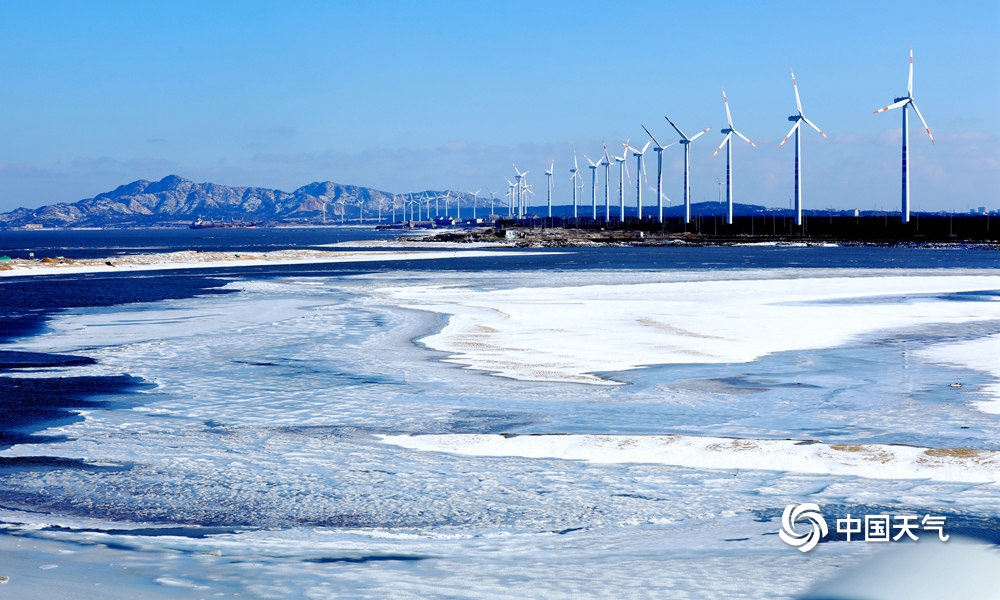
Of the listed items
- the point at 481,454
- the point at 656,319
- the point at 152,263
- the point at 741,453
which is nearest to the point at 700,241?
the point at 152,263

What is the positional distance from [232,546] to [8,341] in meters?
21.1

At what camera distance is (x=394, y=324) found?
101 feet

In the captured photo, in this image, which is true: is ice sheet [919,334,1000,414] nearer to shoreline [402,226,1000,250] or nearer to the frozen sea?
the frozen sea

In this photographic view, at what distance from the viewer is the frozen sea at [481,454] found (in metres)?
8.69

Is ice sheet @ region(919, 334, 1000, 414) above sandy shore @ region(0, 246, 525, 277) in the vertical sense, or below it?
below

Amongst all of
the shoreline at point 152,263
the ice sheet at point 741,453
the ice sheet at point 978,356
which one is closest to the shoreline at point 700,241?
the shoreline at point 152,263

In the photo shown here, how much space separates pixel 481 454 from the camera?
13.2 m

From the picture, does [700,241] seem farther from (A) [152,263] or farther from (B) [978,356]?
(B) [978,356]

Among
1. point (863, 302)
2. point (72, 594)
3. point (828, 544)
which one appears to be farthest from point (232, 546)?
point (863, 302)

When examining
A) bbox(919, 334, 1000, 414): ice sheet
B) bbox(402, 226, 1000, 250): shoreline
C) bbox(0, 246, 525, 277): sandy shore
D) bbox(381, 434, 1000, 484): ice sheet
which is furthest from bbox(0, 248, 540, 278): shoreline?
bbox(381, 434, 1000, 484): ice sheet

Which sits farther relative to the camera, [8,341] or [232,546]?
[8,341]

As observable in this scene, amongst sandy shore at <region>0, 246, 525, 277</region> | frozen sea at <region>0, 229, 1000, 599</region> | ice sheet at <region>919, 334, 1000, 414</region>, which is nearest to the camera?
frozen sea at <region>0, 229, 1000, 599</region>

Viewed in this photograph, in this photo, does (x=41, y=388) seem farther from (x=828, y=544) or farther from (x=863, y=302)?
(x=863, y=302)

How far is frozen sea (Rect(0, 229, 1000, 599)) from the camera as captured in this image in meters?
8.69
